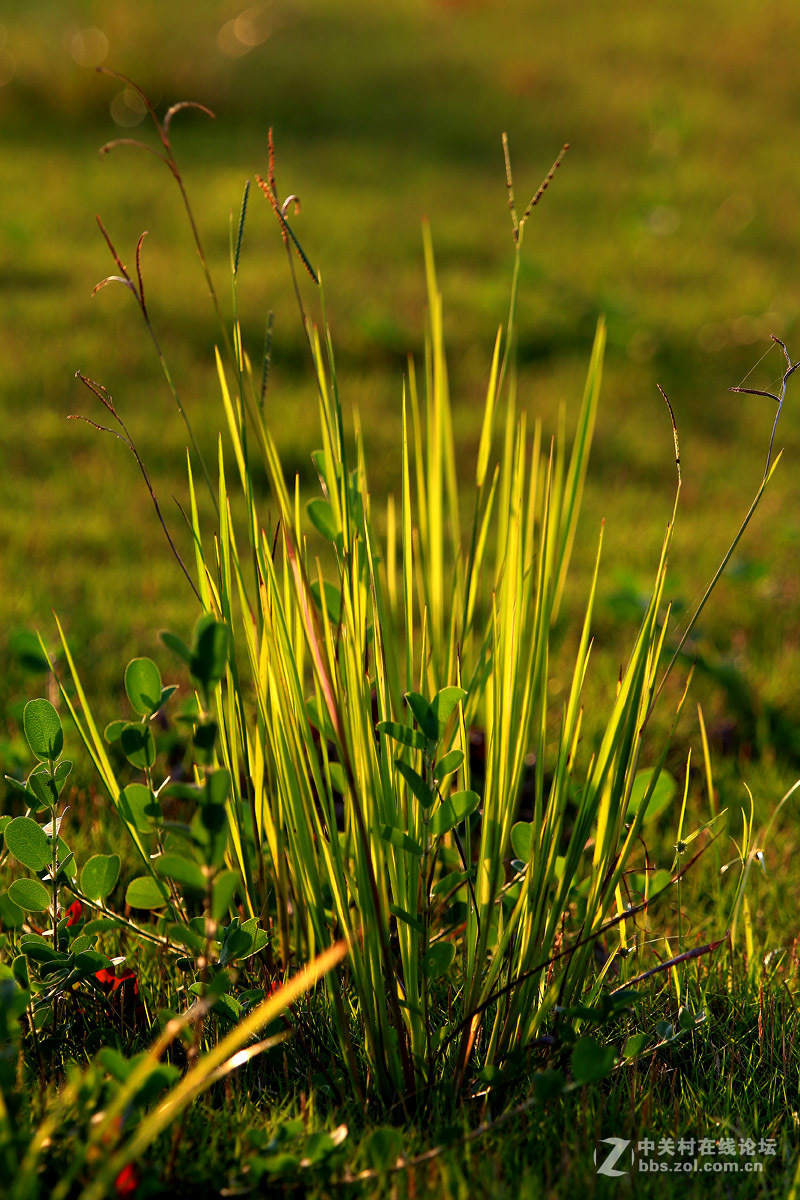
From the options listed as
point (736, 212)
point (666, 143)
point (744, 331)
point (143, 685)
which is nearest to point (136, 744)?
point (143, 685)

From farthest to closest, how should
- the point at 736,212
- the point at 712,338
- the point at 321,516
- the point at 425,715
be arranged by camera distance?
the point at 736,212, the point at 712,338, the point at 321,516, the point at 425,715

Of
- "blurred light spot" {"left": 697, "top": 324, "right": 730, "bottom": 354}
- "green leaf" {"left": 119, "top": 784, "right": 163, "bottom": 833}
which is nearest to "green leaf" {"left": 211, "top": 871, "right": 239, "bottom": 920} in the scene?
"green leaf" {"left": 119, "top": 784, "right": 163, "bottom": 833}

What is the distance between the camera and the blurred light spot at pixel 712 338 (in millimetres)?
4195

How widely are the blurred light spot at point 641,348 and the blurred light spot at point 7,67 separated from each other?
5063mm

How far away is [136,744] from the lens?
1050 mm

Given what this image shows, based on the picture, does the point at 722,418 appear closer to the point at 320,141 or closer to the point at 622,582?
the point at 622,582

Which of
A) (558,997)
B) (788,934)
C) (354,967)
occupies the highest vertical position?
Result: (354,967)

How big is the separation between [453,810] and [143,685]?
358mm

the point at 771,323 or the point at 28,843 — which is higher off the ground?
the point at 771,323

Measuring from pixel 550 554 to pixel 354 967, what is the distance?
18.2 inches

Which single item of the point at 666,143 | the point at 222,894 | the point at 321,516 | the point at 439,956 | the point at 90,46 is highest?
the point at 90,46

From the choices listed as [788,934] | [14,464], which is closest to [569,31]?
[14,464]

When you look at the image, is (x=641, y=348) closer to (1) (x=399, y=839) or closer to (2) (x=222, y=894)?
(1) (x=399, y=839)

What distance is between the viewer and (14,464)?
3141 millimetres
